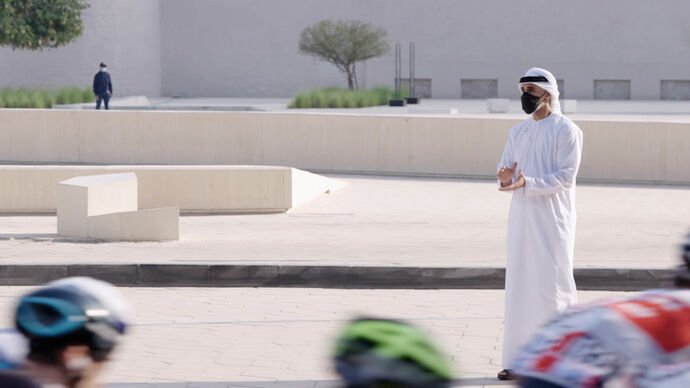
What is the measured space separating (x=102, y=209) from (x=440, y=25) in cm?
3767

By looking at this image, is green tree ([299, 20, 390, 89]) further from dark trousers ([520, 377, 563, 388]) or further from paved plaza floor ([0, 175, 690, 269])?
dark trousers ([520, 377, 563, 388])

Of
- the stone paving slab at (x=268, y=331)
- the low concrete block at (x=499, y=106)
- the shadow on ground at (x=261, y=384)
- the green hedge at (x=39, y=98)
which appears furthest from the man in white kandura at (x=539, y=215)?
the low concrete block at (x=499, y=106)

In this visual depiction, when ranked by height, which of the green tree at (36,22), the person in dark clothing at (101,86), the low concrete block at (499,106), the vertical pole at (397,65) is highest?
the green tree at (36,22)

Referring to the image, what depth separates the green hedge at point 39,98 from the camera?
32562mm

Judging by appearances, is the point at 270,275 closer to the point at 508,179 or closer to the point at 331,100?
the point at 508,179

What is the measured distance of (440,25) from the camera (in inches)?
1970

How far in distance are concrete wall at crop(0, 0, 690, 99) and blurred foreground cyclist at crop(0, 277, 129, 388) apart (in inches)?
1814

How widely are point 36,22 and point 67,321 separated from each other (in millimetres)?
37311

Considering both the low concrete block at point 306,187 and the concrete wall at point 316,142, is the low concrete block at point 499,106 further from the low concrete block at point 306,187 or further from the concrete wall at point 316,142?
the low concrete block at point 306,187

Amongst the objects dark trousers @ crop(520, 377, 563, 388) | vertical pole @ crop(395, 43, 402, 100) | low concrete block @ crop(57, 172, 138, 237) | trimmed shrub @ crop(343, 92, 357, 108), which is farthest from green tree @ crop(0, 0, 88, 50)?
dark trousers @ crop(520, 377, 563, 388)

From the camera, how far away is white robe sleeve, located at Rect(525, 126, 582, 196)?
23.3 feet

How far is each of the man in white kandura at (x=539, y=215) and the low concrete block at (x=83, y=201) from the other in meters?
6.87

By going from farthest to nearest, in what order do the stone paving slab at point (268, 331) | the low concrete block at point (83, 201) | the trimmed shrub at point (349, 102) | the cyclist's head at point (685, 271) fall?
the trimmed shrub at point (349, 102) < the low concrete block at point (83, 201) < the stone paving slab at point (268, 331) < the cyclist's head at point (685, 271)

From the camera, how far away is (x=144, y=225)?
12844 mm
